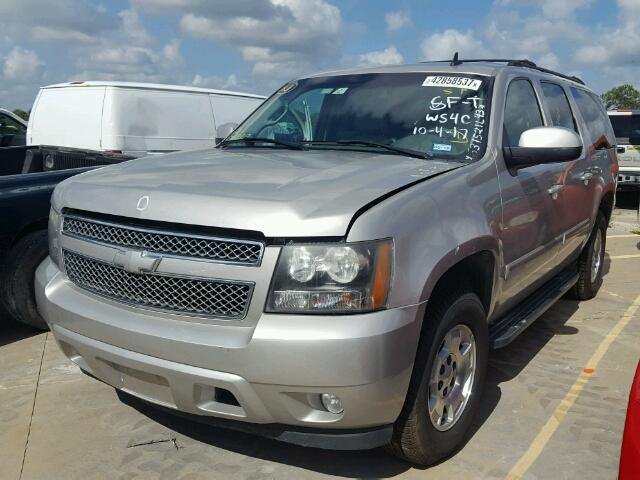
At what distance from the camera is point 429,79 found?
3.84 meters

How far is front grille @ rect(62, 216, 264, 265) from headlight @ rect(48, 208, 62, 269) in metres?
0.30

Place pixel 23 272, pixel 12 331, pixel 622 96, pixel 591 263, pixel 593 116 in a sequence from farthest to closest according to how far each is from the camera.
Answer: pixel 622 96, pixel 591 263, pixel 593 116, pixel 12 331, pixel 23 272

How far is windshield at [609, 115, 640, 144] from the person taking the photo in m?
12.8

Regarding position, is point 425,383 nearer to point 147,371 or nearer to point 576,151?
point 147,371

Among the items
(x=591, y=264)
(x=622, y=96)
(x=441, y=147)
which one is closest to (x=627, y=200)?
(x=591, y=264)

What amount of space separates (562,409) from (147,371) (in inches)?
93.3

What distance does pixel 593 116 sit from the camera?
5.62 metres

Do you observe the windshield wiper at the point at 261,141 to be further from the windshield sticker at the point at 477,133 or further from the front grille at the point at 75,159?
the front grille at the point at 75,159

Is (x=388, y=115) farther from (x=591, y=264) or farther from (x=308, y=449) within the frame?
(x=591, y=264)

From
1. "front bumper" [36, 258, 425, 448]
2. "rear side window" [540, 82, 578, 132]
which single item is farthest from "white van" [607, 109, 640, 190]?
"front bumper" [36, 258, 425, 448]

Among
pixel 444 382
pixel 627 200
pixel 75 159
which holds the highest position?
pixel 75 159

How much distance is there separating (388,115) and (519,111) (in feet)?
2.90

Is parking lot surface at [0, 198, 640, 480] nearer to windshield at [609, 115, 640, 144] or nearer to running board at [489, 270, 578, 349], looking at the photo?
running board at [489, 270, 578, 349]

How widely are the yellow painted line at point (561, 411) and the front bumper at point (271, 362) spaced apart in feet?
2.83
